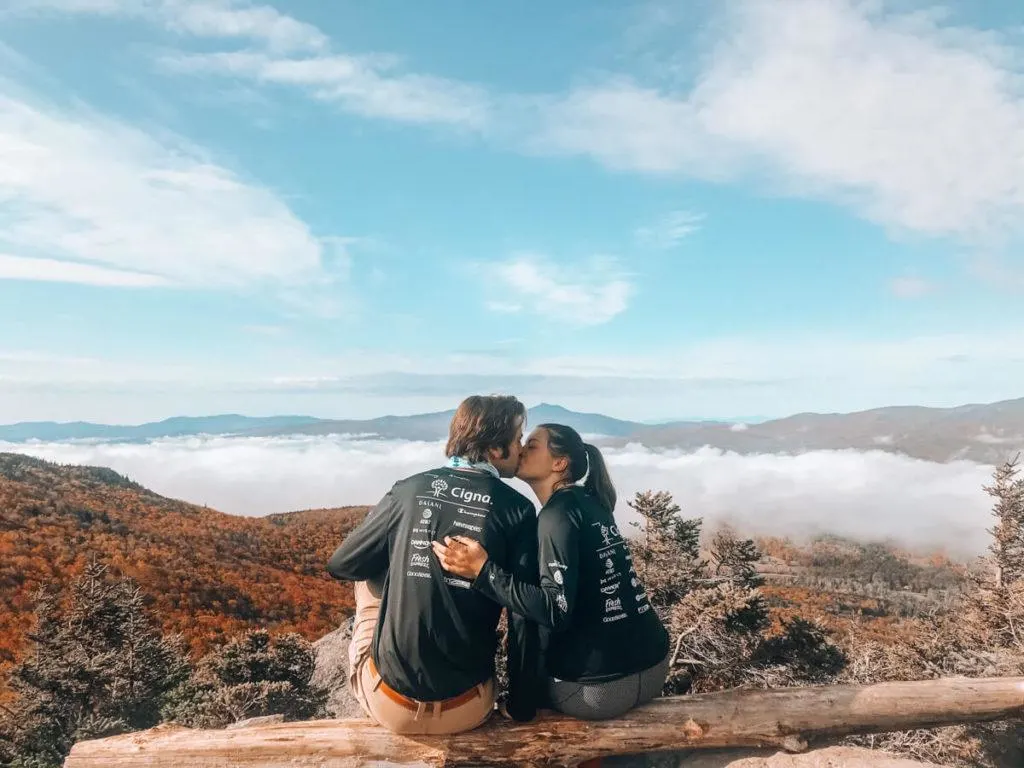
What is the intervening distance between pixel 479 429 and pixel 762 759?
323 cm

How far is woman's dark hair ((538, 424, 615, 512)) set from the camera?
4.60 metres

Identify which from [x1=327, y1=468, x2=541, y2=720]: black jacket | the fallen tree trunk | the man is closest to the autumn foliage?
the fallen tree trunk

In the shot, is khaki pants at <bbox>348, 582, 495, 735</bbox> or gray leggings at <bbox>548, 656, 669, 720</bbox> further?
gray leggings at <bbox>548, 656, 669, 720</bbox>

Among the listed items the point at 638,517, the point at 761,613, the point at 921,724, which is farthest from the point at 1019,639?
the point at 921,724

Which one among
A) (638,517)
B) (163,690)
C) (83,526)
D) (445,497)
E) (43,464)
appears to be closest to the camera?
(445,497)

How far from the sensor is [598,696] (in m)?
4.31

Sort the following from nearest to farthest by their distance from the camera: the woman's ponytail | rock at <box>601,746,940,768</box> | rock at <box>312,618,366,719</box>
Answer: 1. rock at <box>601,746,940,768</box>
2. the woman's ponytail
3. rock at <box>312,618,366,719</box>

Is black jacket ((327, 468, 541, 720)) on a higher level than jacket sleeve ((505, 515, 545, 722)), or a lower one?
higher

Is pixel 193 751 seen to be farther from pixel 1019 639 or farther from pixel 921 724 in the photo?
pixel 1019 639

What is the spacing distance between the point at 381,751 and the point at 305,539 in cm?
5932

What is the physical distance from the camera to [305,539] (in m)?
59.5

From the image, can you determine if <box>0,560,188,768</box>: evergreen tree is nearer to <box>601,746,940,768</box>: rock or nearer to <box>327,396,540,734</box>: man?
<box>327,396,540,734</box>: man

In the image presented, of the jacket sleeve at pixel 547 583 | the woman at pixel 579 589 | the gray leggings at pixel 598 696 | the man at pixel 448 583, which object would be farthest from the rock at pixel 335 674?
the jacket sleeve at pixel 547 583

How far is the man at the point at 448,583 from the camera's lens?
4.08 metres
